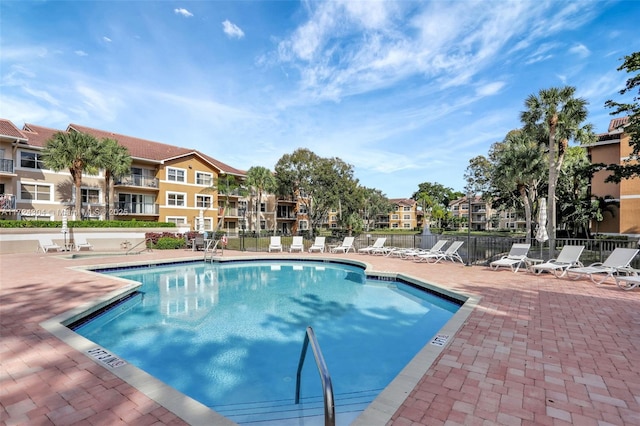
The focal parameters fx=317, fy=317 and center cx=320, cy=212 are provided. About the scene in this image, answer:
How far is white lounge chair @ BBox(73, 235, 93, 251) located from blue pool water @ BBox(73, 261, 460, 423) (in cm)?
1121

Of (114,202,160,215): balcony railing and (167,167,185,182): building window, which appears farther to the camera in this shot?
(167,167,185,182): building window

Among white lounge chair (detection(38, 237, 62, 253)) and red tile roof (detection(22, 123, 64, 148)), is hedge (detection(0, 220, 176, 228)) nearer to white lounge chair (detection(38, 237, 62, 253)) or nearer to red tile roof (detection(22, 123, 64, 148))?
white lounge chair (detection(38, 237, 62, 253))

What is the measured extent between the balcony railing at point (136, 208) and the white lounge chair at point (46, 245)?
974cm

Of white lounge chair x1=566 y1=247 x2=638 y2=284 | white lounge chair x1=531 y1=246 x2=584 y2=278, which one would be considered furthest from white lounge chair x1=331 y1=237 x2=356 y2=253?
white lounge chair x1=566 y1=247 x2=638 y2=284

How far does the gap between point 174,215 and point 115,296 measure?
1028 inches

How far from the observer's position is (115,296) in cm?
751

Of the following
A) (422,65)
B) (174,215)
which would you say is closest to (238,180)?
(174,215)

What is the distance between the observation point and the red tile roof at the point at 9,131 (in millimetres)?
21297

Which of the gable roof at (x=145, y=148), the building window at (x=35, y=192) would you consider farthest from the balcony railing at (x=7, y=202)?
the gable roof at (x=145, y=148)

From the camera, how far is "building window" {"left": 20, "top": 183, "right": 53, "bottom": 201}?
76.9 ft

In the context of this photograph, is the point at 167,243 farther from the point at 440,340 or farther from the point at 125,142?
the point at 440,340

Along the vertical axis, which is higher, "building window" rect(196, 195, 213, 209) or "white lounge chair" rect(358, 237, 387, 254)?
"building window" rect(196, 195, 213, 209)

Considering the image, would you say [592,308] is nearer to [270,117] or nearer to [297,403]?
[297,403]

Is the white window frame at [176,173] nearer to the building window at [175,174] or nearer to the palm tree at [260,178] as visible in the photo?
the building window at [175,174]
